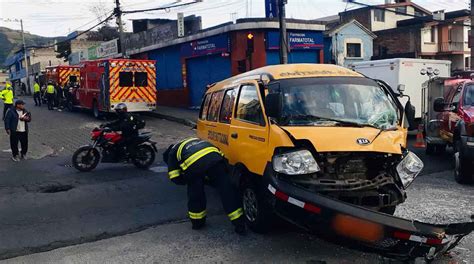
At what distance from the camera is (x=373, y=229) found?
13.5 feet

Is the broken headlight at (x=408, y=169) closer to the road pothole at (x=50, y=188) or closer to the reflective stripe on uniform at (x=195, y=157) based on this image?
the reflective stripe on uniform at (x=195, y=157)

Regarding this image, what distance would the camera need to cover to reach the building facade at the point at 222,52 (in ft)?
66.5

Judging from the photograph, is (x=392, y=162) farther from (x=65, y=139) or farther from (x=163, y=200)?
(x=65, y=139)

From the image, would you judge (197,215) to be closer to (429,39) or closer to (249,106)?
(249,106)

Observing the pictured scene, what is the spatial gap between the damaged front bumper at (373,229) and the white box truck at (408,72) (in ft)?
39.8

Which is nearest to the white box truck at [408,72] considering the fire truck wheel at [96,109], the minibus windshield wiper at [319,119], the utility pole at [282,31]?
Result: the utility pole at [282,31]

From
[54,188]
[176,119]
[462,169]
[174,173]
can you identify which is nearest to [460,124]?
[462,169]

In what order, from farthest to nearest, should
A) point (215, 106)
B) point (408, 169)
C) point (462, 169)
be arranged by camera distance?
1. point (462, 169)
2. point (215, 106)
3. point (408, 169)

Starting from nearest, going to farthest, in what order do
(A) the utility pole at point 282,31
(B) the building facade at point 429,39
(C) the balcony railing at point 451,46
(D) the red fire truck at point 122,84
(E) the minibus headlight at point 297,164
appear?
(E) the minibus headlight at point 297,164
(A) the utility pole at point 282,31
(D) the red fire truck at point 122,84
(B) the building facade at point 429,39
(C) the balcony railing at point 451,46

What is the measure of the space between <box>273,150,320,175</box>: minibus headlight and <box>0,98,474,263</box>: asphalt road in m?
0.94

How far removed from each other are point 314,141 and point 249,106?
1474mm

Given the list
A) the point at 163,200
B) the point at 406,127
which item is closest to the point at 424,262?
the point at 406,127

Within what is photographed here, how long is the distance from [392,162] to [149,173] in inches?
238

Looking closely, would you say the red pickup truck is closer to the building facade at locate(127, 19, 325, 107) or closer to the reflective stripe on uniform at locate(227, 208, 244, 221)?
the reflective stripe on uniform at locate(227, 208, 244, 221)
